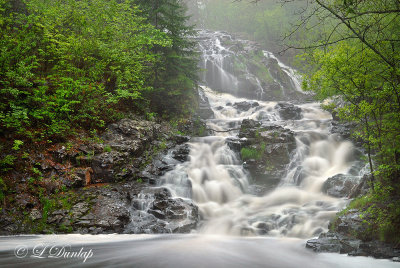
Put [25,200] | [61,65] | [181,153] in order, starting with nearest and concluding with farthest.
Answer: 1. [25,200]
2. [61,65]
3. [181,153]

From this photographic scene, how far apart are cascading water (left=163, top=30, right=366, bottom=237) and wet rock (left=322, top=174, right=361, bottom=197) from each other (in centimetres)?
30

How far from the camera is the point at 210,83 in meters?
28.2

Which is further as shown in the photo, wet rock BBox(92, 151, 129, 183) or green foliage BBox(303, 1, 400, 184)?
wet rock BBox(92, 151, 129, 183)

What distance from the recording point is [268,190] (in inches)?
451

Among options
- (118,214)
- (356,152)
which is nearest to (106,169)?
(118,214)

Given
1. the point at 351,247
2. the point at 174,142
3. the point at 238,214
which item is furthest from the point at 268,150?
the point at 351,247

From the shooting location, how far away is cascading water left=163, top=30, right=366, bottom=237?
27.3ft

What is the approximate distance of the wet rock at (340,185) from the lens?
9.66m

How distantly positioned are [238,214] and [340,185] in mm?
4341

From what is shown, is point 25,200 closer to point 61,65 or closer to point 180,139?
point 61,65

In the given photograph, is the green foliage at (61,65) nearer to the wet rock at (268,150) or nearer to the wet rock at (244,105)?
the wet rock at (268,150)

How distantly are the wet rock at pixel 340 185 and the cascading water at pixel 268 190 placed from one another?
30 centimetres

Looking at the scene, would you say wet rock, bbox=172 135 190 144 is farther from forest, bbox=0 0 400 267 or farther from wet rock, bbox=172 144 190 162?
wet rock, bbox=172 144 190 162

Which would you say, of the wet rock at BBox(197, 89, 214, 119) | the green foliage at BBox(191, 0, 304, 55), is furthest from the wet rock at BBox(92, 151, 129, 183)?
the green foliage at BBox(191, 0, 304, 55)
